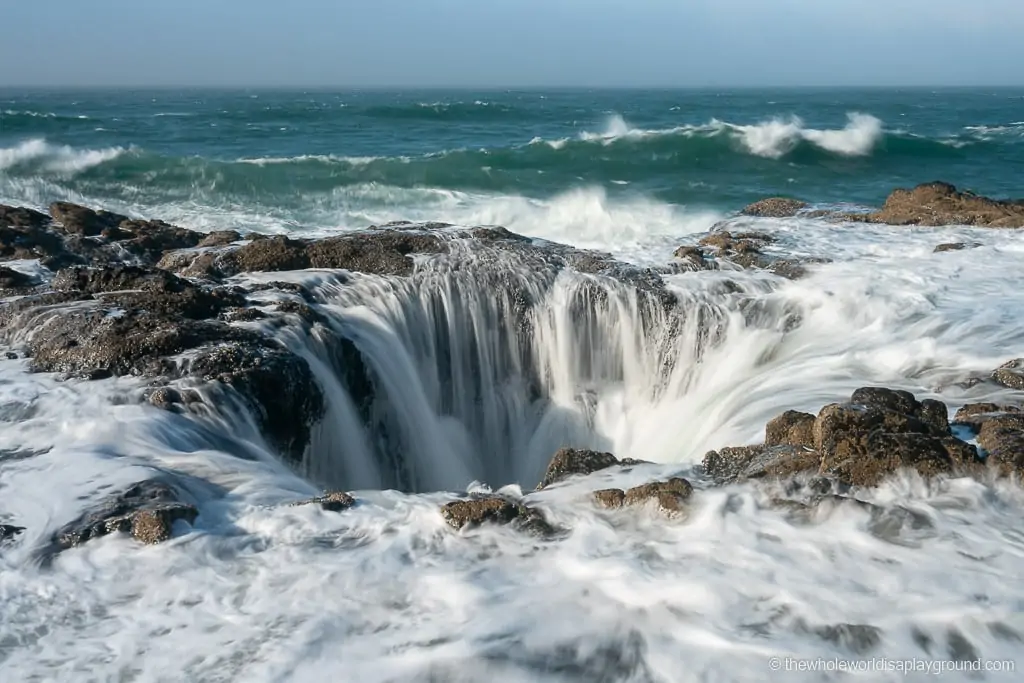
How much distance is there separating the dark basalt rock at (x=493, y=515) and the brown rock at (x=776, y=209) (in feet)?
29.8

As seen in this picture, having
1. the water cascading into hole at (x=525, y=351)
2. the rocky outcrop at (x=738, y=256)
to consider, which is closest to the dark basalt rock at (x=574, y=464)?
the water cascading into hole at (x=525, y=351)

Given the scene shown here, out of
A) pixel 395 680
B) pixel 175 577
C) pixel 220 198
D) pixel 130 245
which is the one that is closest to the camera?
pixel 395 680

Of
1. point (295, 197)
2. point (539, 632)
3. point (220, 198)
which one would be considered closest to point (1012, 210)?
point (539, 632)

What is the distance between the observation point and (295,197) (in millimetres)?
20516

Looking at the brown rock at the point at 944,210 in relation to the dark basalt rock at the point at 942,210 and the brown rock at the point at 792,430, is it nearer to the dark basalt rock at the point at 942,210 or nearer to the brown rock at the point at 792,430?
the dark basalt rock at the point at 942,210

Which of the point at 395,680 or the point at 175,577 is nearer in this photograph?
the point at 395,680

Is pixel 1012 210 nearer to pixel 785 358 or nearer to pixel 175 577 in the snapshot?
pixel 785 358

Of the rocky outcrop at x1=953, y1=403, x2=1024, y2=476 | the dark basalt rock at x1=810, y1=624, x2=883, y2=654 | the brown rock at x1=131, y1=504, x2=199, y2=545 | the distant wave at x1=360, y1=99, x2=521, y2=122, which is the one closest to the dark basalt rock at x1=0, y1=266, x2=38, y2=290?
the brown rock at x1=131, y1=504, x2=199, y2=545

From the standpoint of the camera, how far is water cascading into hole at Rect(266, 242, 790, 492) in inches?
283

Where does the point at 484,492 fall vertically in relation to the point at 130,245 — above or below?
below

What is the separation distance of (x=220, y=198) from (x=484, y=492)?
58.3 ft

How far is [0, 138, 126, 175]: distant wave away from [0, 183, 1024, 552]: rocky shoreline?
50.5ft

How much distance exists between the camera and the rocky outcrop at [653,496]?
4168mm

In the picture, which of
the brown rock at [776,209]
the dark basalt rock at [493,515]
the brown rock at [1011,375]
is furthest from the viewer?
the brown rock at [776,209]
